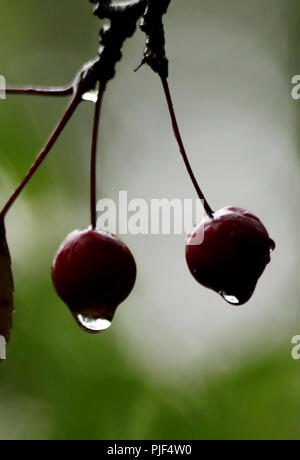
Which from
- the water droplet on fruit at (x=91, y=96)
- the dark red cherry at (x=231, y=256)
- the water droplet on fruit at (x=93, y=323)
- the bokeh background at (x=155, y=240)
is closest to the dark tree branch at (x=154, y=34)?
the water droplet on fruit at (x=91, y=96)

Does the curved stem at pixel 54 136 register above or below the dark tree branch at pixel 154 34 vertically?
below

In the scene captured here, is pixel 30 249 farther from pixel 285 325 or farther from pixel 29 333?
pixel 285 325

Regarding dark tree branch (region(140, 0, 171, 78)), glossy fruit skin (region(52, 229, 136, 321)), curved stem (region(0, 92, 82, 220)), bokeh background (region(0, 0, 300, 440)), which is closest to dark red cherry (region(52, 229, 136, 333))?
glossy fruit skin (region(52, 229, 136, 321))

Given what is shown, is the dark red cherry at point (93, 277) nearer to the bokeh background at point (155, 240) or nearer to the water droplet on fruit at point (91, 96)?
the water droplet on fruit at point (91, 96)

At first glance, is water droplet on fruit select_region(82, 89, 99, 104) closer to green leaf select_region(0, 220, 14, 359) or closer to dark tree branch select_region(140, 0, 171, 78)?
dark tree branch select_region(140, 0, 171, 78)

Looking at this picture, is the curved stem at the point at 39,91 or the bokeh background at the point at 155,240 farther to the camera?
the bokeh background at the point at 155,240

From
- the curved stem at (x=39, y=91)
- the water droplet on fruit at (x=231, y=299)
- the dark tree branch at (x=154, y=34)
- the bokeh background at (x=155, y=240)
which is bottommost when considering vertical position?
the water droplet on fruit at (x=231, y=299)

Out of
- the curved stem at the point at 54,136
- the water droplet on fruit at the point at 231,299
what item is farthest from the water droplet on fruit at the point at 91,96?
the water droplet on fruit at the point at 231,299
